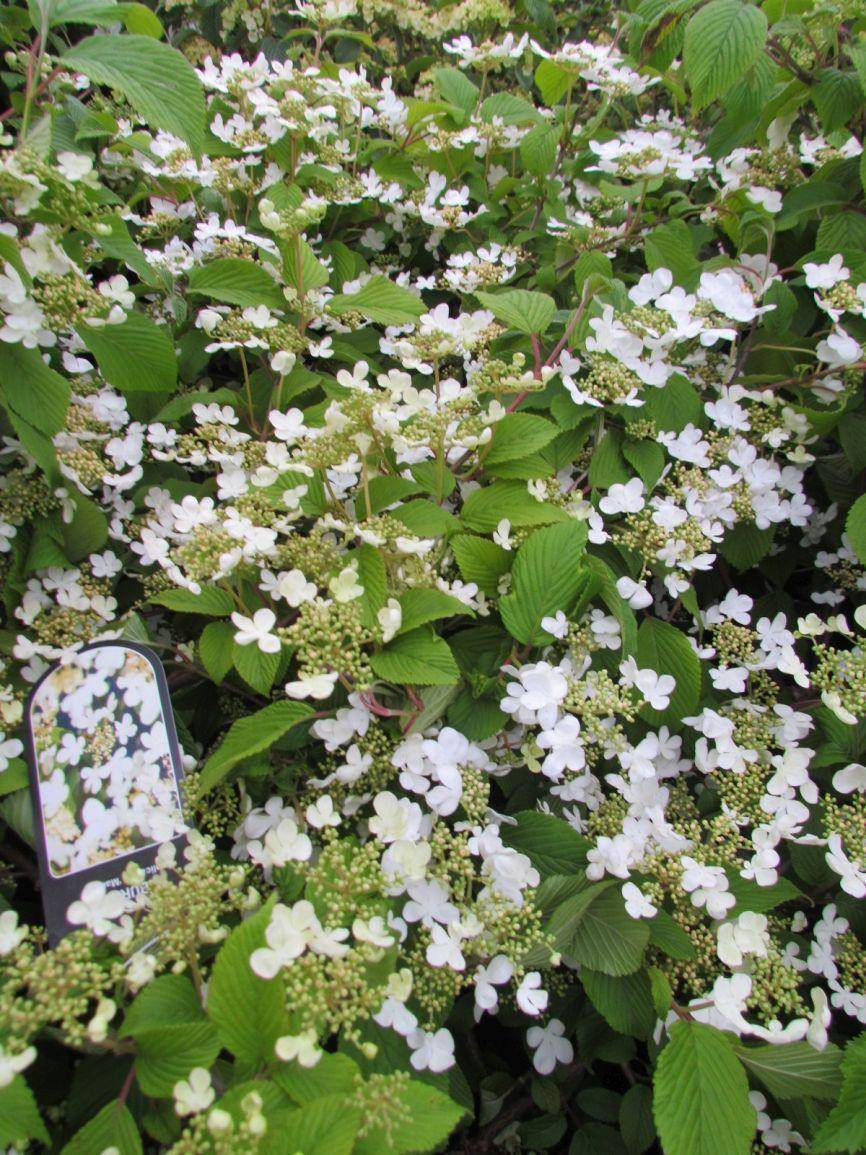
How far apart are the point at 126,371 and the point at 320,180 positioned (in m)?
0.95

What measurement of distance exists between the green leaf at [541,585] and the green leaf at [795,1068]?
70 centimetres

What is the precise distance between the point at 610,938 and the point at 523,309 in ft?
4.08

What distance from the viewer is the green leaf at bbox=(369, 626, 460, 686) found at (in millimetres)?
1170

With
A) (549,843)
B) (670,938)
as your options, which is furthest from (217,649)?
(670,938)

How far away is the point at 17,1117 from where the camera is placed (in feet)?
2.91

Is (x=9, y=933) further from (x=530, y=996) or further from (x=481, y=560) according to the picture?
(x=481, y=560)

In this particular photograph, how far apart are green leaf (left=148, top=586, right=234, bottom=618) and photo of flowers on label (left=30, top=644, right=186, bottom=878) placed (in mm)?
111

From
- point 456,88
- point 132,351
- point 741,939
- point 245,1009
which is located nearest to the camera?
point 245,1009

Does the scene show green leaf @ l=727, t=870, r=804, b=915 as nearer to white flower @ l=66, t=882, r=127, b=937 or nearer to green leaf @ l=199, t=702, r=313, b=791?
green leaf @ l=199, t=702, r=313, b=791

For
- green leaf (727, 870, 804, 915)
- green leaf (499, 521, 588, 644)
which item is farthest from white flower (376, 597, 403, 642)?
green leaf (727, 870, 804, 915)

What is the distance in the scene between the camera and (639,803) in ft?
4.30

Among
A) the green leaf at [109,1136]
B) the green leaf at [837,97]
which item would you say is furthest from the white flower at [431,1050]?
the green leaf at [837,97]

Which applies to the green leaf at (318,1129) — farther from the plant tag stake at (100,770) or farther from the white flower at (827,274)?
the white flower at (827,274)

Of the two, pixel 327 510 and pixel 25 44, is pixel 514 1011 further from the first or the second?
pixel 25 44
